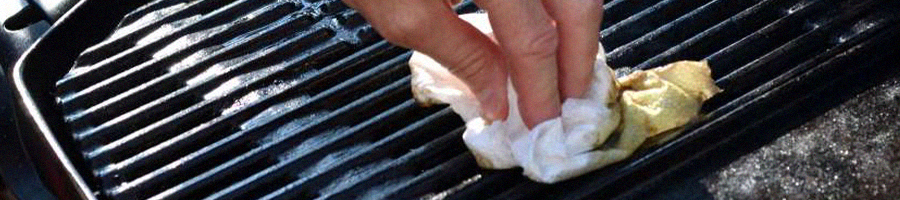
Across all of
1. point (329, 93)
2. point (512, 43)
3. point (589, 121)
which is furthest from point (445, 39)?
point (329, 93)

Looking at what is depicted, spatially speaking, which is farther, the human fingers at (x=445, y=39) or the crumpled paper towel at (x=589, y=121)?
the crumpled paper towel at (x=589, y=121)

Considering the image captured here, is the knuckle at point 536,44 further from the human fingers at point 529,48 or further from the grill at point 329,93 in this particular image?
the grill at point 329,93

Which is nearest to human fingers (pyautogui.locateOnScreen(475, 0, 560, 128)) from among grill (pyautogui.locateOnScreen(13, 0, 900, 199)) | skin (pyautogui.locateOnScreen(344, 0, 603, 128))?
skin (pyautogui.locateOnScreen(344, 0, 603, 128))

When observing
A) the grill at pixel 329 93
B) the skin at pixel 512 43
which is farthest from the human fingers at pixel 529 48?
the grill at pixel 329 93

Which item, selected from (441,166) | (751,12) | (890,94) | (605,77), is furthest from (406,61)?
(890,94)

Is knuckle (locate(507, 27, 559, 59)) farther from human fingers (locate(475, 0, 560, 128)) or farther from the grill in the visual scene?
the grill

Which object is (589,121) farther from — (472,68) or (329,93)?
(329,93)
